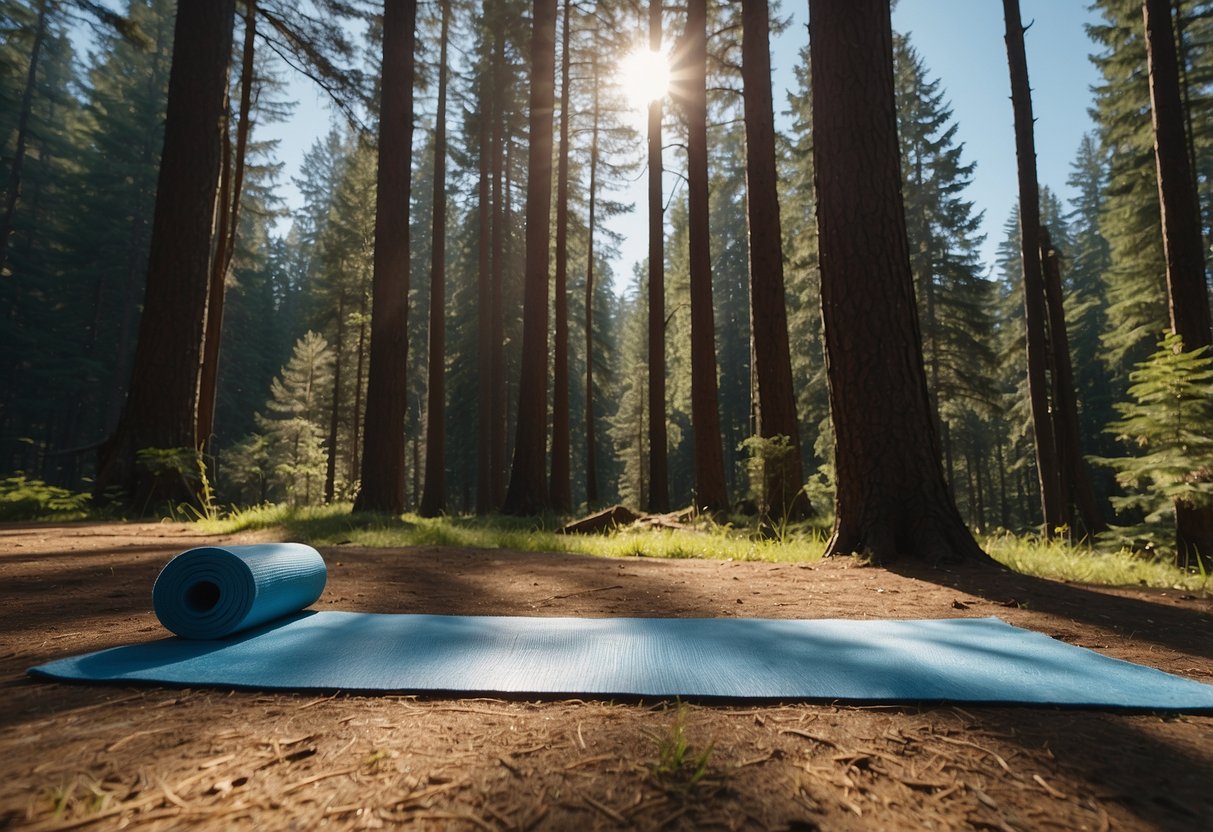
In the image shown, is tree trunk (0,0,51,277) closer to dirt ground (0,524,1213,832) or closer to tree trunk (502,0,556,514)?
tree trunk (502,0,556,514)

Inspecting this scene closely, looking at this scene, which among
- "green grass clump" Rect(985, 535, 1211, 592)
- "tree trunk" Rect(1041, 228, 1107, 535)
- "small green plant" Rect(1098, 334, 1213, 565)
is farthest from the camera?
"tree trunk" Rect(1041, 228, 1107, 535)

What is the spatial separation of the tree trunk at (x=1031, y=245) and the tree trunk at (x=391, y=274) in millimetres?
10457

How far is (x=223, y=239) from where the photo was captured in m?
10.3

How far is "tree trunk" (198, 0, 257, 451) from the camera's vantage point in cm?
1001

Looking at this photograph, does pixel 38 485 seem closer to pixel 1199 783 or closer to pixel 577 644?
pixel 577 644

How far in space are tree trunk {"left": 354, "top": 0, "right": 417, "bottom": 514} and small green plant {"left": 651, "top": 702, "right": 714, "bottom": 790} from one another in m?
7.89

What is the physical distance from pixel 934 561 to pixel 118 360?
29.4 meters

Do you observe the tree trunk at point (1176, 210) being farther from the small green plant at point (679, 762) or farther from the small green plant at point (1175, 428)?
the small green plant at point (679, 762)

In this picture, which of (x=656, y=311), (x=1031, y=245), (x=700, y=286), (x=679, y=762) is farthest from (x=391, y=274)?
(x=1031, y=245)

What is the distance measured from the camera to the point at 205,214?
800cm

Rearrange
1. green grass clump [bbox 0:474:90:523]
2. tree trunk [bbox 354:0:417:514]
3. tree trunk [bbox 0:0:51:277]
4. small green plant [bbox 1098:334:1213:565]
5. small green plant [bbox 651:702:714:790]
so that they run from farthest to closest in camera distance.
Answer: tree trunk [bbox 0:0:51:277]
tree trunk [bbox 354:0:417:514]
green grass clump [bbox 0:474:90:523]
small green plant [bbox 1098:334:1213:565]
small green plant [bbox 651:702:714:790]

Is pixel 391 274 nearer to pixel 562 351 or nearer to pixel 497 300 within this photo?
pixel 562 351

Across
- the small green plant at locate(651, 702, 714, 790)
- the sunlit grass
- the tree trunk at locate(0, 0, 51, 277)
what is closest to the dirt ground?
the small green plant at locate(651, 702, 714, 790)

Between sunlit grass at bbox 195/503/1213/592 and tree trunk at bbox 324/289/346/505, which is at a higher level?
tree trunk at bbox 324/289/346/505
